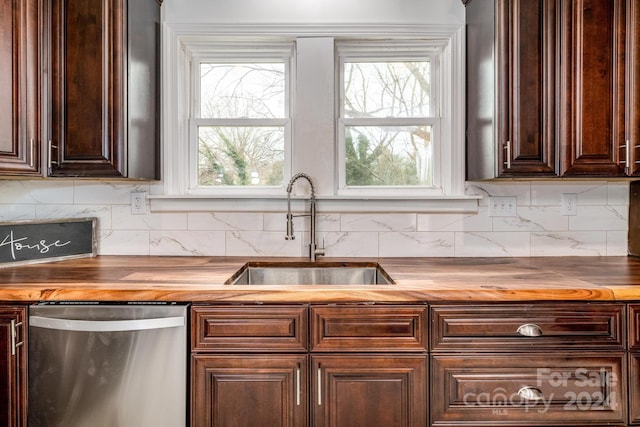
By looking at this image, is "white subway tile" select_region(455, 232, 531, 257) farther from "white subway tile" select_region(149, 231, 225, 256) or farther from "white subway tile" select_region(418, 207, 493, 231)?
"white subway tile" select_region(149, 231, 225, 256)

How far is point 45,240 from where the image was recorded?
1.96m

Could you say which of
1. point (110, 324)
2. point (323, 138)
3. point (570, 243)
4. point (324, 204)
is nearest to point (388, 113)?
point (323, 138)

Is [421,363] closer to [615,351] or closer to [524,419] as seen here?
[524,419]

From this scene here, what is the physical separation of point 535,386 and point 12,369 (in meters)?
1.79

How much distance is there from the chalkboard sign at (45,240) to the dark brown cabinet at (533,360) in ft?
5.63

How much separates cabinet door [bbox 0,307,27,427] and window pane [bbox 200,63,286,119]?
50.9 inches

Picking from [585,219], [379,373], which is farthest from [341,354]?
[585,219]

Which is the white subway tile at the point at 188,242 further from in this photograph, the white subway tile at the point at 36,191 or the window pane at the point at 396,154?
the window pane at the point at 396,154

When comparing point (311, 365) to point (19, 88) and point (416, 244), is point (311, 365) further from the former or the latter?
point (19, 88)

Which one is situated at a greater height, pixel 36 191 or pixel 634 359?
pixel 36 191

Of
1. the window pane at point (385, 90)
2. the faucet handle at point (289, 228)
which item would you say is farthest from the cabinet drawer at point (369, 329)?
the window pane at point (385, 90)

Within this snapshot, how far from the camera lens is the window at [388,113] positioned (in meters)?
2.25

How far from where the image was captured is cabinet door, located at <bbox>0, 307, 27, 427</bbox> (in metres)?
1.43

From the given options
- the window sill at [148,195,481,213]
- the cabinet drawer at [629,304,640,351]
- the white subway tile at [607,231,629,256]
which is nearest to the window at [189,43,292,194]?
the window sill at [148,195,481,213]
